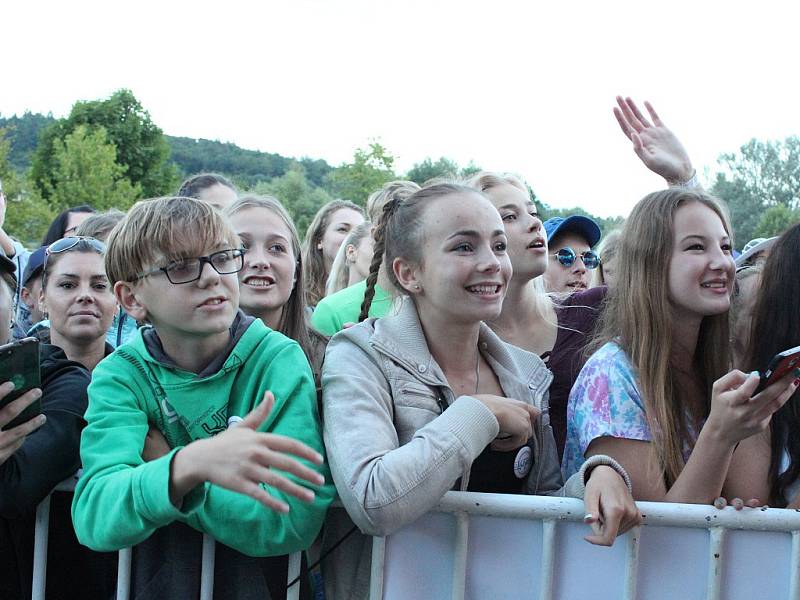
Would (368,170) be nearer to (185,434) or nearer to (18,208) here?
(18,208)

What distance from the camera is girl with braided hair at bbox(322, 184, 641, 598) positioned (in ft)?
6.66

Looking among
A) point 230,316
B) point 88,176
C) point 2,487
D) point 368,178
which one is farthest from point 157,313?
point 368,178

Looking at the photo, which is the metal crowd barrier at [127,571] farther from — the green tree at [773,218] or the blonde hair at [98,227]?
the green tree at [773,218]

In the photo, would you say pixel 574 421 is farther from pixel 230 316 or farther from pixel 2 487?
pixel 2 487

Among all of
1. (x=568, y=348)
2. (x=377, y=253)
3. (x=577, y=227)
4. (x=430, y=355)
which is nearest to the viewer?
(x=430, y=355)

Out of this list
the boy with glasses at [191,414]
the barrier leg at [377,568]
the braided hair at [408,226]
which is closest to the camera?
the boy with glasses at [191,414]

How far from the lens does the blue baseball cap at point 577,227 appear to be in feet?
15.7

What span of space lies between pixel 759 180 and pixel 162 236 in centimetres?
5417

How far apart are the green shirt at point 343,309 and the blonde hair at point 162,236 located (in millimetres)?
1406

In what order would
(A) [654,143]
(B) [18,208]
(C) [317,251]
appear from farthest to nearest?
(B) [18,208] < (C) [317,251] < (A) [654,143]

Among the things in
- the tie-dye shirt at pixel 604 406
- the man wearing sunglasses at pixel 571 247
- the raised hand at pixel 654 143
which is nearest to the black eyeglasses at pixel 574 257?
the man wearing sunglasses at pixel 571 247

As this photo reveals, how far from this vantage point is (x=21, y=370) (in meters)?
2.16

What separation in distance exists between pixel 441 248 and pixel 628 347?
649mm

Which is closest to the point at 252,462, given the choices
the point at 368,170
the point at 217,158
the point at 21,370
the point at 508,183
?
the point at 21,370
